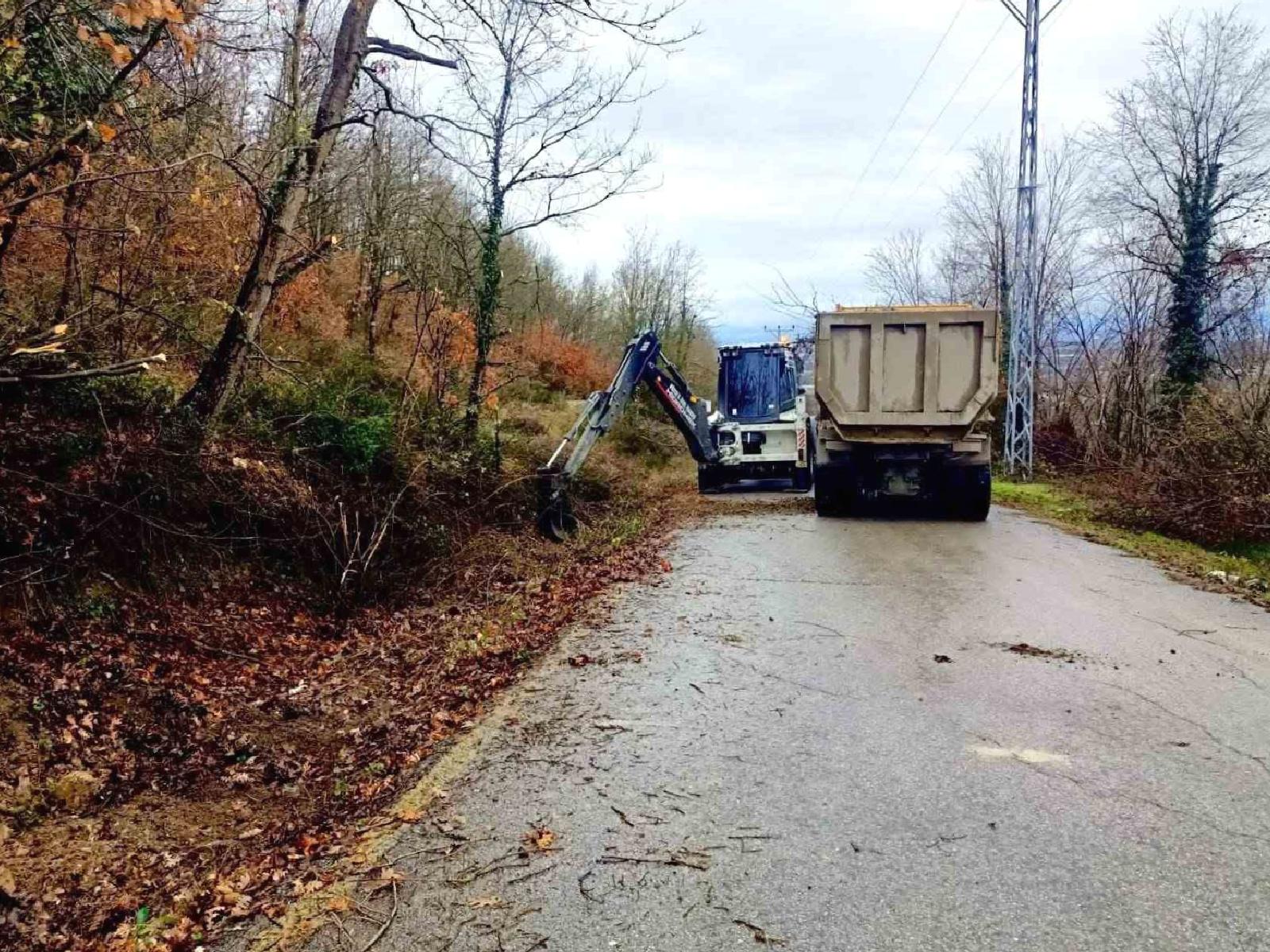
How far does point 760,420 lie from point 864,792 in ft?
47.1

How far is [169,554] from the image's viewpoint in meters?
6.90

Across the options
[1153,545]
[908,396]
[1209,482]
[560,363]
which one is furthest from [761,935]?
[560,363]

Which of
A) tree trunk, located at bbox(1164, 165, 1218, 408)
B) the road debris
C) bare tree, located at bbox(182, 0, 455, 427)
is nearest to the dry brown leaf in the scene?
the road debris

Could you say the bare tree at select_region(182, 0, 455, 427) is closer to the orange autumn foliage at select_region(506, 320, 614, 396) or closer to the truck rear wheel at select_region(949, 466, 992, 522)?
the truck rear wheel at select_region(949, 466, 992, 522)

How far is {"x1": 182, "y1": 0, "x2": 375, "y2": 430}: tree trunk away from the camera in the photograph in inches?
331

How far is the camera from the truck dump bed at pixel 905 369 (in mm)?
12406

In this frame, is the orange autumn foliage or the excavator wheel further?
the orange autumn foliage

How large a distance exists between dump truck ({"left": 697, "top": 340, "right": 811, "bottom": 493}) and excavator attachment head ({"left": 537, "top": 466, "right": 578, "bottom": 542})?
5.93 meters

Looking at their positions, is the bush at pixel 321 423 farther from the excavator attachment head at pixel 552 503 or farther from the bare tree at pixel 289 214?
the excavator attachment head at pixel 552 503

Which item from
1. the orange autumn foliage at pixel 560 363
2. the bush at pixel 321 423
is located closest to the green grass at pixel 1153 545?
the bush at pixel 321 423

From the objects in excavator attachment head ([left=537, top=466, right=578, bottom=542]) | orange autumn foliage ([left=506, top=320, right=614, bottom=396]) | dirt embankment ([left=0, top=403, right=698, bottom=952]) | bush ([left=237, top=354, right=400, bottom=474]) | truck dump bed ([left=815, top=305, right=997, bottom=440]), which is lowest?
dirt embankment ([left=0, top=403, right=698, bottom=952])

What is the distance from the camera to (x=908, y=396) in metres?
12.6

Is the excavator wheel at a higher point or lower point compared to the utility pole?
lower

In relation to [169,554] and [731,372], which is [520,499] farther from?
[731,372]
